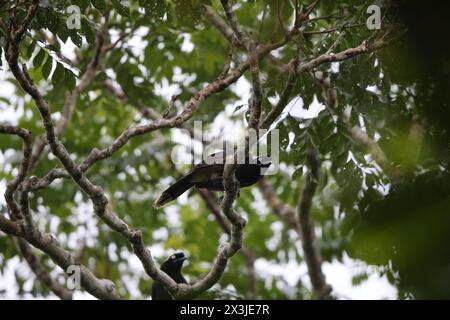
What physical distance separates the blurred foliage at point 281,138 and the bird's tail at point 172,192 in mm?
953

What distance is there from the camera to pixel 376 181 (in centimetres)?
518

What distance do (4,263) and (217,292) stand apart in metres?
2.86

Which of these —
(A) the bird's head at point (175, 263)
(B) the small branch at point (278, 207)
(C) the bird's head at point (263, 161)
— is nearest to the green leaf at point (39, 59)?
(C) the bird's head at point (263, 161)

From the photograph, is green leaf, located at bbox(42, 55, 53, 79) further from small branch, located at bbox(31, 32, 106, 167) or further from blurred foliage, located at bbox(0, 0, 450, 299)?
small branch, located at bbox(31, 32, 106, 167)

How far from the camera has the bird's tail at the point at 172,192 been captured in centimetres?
561

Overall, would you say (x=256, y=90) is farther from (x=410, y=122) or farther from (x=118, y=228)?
(x=118, y=228)

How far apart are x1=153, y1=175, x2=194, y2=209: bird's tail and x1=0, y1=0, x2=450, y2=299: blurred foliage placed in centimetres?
95

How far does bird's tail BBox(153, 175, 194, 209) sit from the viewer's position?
5.61 metres

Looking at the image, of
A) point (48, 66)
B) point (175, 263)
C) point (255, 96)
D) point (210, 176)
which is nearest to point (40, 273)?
point (175, 263)

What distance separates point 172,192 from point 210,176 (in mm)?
368

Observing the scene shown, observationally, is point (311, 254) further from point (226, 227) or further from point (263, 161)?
point (263, 161)

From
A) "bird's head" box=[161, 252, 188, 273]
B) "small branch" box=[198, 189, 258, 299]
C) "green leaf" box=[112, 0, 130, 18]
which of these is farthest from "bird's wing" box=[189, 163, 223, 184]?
"small branch" box=[198, 189, 258, 299]

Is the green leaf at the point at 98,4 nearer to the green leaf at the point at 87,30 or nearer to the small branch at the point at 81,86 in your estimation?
the green leaf at the point at 87,30

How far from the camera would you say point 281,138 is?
5.43m
